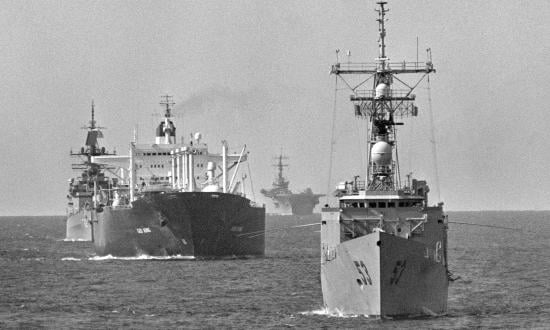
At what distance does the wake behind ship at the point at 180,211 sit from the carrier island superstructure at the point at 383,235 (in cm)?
2966

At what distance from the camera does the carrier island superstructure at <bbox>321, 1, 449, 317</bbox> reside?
36750mm

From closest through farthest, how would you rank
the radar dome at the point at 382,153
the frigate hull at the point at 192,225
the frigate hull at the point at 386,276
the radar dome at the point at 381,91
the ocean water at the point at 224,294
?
the frigate hull at the point at 386,276 < the radar dome at the point at 382,153 < the radar dome at the point at 381,91 < the ocean water at the point at 224,294 < the frigate hull at the point at 192,225

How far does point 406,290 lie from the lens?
122ft

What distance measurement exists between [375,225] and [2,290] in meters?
25.6

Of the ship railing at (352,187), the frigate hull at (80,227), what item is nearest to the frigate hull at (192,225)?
the ship railing at (352,187)

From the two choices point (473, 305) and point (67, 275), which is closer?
point (473, 305)

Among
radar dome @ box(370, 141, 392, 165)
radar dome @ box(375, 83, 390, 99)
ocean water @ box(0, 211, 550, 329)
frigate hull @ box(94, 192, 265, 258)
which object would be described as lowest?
ocean water @ box(0, 211, 550, 329)

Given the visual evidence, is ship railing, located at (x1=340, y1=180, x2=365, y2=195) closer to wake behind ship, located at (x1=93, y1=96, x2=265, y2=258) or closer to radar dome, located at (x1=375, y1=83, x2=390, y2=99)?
radar dome, located at (x1=375, y1=83, x2=390, y2=99)

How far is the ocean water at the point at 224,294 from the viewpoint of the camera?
4094 centimetres

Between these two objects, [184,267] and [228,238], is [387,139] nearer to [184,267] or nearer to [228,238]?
[184,267]

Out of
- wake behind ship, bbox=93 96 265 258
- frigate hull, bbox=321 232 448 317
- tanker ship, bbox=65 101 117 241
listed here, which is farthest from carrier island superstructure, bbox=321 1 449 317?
tanker ship, bbox=65 101 117 241

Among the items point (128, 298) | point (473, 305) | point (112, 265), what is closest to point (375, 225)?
point (473, 305)

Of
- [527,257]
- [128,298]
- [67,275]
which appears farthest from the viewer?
[527,257]

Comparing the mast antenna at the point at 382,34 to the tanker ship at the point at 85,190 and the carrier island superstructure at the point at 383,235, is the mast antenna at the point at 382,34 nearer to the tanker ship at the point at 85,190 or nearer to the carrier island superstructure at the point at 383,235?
the carrier island superstructure at the point at 383,235
